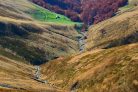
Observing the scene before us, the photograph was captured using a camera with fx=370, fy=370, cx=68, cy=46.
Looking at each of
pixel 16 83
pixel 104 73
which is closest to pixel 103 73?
pixel 104 73

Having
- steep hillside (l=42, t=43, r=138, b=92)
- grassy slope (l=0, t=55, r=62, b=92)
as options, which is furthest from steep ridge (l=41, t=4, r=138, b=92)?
grassy slope (l=0, t=55, r=62, b=92)

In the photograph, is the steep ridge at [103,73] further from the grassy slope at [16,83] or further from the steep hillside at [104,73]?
the grassy slope at [16,83]

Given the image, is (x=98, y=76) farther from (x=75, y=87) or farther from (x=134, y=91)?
(x=134, y=91)

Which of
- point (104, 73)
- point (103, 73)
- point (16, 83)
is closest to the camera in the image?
point (16, 83)

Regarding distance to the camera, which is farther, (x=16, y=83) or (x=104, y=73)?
(x=104, y=73)

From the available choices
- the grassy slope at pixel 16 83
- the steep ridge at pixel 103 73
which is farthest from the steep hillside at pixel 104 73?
the grassy slope at pixel 16 83

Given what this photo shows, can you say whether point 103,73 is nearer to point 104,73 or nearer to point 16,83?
point 104,73

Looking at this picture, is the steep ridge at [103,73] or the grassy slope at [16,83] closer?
the grassy slope at [16,83]

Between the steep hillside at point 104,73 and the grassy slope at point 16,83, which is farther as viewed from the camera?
the steep hillside at point 104,73
